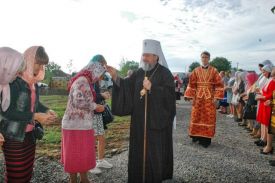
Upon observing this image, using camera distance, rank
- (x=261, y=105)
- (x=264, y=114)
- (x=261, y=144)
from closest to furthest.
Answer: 1. (x=264, y=114)
2. (x=261, y=105)
3. (x=261, y=144)

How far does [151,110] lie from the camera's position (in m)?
4.69

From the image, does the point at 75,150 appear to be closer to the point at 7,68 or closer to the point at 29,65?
the point at 29,65

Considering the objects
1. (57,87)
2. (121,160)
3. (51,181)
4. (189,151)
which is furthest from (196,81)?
(57,87)

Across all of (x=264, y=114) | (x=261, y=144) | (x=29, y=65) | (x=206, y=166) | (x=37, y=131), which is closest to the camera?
(x=29, y=65)

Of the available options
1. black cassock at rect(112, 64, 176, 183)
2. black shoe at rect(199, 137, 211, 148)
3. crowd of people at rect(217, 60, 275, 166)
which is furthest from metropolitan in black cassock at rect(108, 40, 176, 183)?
black shoe at rect(199, 137, 211, 148)

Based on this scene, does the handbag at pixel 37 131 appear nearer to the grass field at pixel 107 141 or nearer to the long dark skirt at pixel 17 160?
the long dark skirt at pixel 17 160

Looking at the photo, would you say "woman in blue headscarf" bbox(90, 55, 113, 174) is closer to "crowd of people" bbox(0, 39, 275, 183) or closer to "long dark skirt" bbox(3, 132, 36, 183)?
"crowd of people" bbox(0, 39, 275, 183)

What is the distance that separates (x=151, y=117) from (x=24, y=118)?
1952mm

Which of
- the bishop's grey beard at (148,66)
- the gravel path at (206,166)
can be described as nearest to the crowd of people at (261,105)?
the gravel path at (206,166)

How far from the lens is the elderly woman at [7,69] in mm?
3006

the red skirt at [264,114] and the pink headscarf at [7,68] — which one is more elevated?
the pink headscarf at [7,68]

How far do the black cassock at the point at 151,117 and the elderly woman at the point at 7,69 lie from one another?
1971mm

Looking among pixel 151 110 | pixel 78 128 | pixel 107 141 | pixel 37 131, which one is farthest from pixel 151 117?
pixel 107 141

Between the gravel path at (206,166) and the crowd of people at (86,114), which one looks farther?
the gravel path at (206,166)
